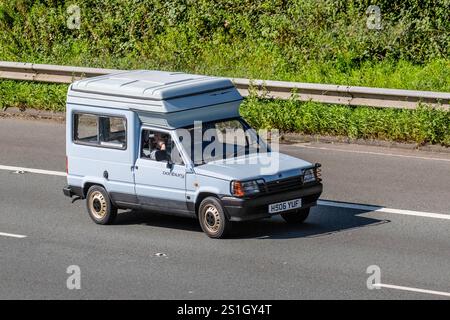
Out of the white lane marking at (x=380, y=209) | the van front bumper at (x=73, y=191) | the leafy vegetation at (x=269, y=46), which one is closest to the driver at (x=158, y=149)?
the van front bumper at (x=73, y=191)

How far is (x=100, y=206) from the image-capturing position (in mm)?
17641

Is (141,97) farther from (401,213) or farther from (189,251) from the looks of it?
(401,213)

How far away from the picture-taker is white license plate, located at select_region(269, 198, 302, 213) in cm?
1612

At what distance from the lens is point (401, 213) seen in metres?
17.5

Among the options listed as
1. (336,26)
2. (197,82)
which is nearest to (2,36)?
(336,26)

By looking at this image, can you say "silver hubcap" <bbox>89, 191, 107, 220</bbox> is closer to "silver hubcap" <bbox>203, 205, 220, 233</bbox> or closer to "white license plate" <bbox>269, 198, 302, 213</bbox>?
"silver hubcap" <bbox>203, 205, 220, 233</bbox>

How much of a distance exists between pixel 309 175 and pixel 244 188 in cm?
116

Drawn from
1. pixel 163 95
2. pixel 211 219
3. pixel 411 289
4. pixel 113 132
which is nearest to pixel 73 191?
pixel 113 132

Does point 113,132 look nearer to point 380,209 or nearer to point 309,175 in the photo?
point 309,175

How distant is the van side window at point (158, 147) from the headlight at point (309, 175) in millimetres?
1793

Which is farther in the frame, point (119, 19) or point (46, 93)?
point (119, 19)

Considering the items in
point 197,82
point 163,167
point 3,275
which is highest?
point 197,82

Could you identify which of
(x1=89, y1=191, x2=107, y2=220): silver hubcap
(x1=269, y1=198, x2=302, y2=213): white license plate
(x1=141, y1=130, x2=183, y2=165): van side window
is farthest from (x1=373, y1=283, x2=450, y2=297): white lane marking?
(x1=89, y1=191, x2=107, y2=220): silver hubcap

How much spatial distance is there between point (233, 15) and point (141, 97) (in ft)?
37.1
